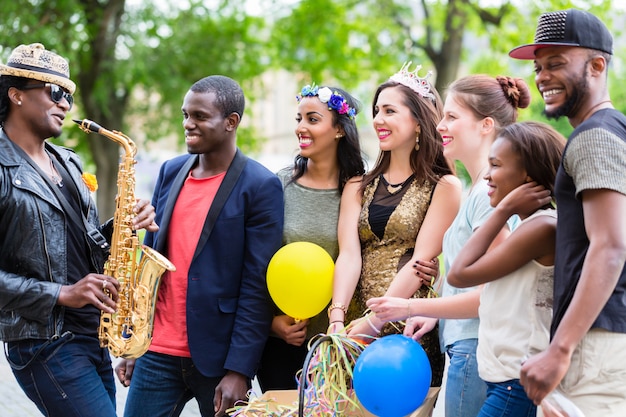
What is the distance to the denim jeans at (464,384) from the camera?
3.33 m

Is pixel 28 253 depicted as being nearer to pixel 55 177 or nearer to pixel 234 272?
pixel 55 177

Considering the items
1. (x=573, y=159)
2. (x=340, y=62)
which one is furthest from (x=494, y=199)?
(x=340, y=62)

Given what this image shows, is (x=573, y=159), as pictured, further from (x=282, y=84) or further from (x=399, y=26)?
(x=282, y=84)

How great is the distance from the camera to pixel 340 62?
2023cm

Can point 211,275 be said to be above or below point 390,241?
below

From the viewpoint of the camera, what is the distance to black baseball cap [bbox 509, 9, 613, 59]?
2.74m

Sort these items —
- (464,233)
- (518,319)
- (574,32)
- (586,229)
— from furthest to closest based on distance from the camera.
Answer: (464,233)
(518,319)
(574,32)
(586,229)

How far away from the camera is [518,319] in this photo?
300 centimetres

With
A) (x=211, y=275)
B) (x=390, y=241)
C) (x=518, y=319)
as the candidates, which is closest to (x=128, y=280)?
(x=211, y=275)

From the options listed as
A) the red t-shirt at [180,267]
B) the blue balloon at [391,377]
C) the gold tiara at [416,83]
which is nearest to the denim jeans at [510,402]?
the blue balloon at [391,377]

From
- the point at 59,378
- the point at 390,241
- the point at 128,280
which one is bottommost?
the point at 59,378

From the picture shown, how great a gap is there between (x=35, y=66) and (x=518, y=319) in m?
2.52

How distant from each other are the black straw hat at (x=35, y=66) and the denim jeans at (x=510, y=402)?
249 cm

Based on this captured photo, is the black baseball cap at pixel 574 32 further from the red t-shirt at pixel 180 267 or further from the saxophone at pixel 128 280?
the saxophone at pixel 128 280
